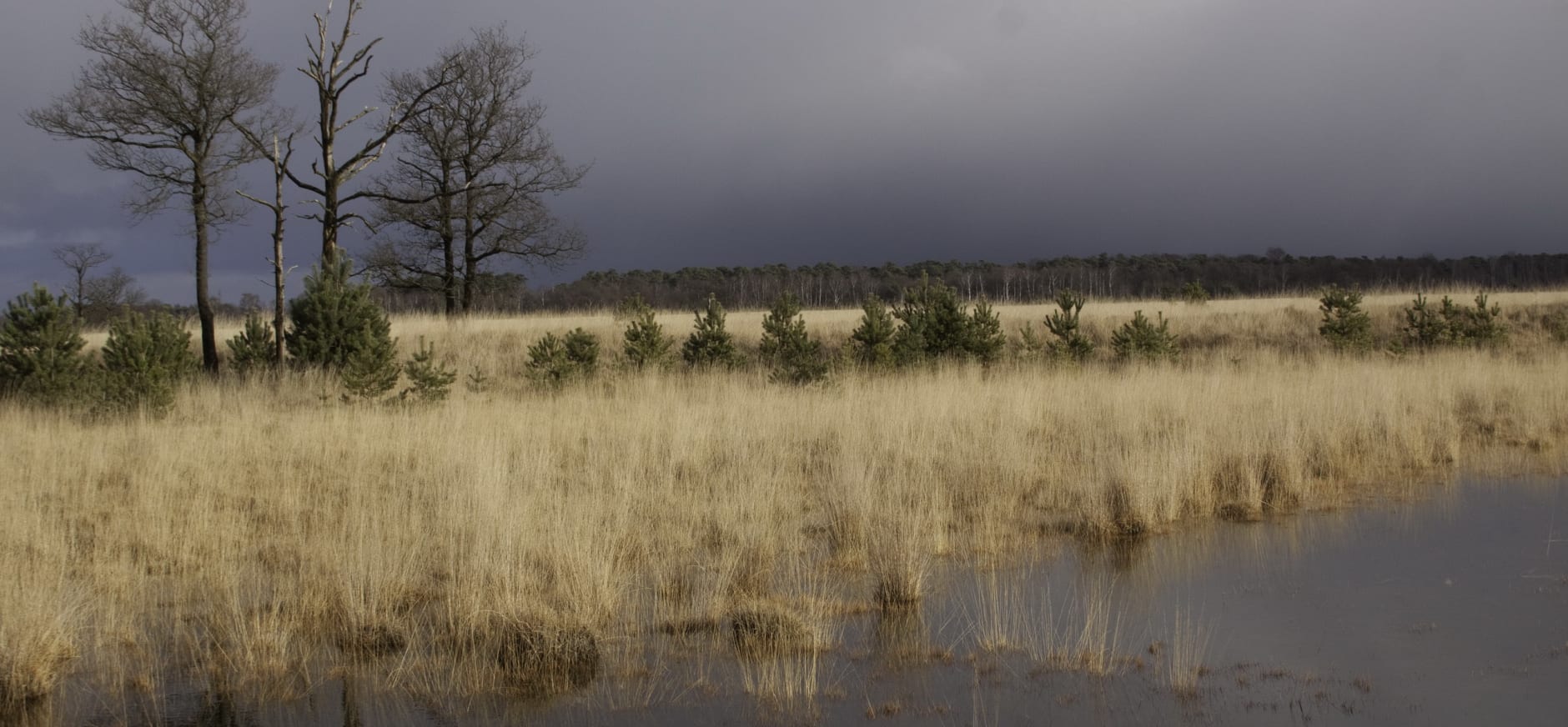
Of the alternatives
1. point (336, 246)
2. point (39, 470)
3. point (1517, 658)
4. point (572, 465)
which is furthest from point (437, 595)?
point (336, 246)

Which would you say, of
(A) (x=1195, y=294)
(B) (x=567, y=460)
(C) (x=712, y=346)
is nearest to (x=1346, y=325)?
(A) (x=1195, y=294)

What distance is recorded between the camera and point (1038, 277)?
75.7 m

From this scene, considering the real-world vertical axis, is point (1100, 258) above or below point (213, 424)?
above

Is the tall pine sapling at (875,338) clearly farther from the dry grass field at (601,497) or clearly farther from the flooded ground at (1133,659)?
the flooded ground at (1133,659)

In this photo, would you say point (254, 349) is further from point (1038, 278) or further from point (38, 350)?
point (1038, 278)

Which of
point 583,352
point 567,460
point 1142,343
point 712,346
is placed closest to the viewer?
point 567,460

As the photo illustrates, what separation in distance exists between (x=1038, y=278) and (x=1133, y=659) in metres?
72.6

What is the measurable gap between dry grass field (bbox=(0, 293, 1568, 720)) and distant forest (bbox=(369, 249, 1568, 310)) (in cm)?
3799

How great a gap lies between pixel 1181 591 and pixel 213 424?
10880 millimetres

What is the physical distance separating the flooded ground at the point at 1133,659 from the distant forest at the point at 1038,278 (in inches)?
1788

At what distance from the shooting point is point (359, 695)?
196 inches

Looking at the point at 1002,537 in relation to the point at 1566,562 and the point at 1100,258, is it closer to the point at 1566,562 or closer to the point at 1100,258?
the point at 1566,562

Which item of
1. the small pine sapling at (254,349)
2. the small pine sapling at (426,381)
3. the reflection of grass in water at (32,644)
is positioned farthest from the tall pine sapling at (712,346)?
the reflection of grass in water at (32,644)

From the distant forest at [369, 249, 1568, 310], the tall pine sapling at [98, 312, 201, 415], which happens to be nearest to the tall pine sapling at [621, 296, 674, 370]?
the tall pine sapling at [98, 312, 201, 415]
